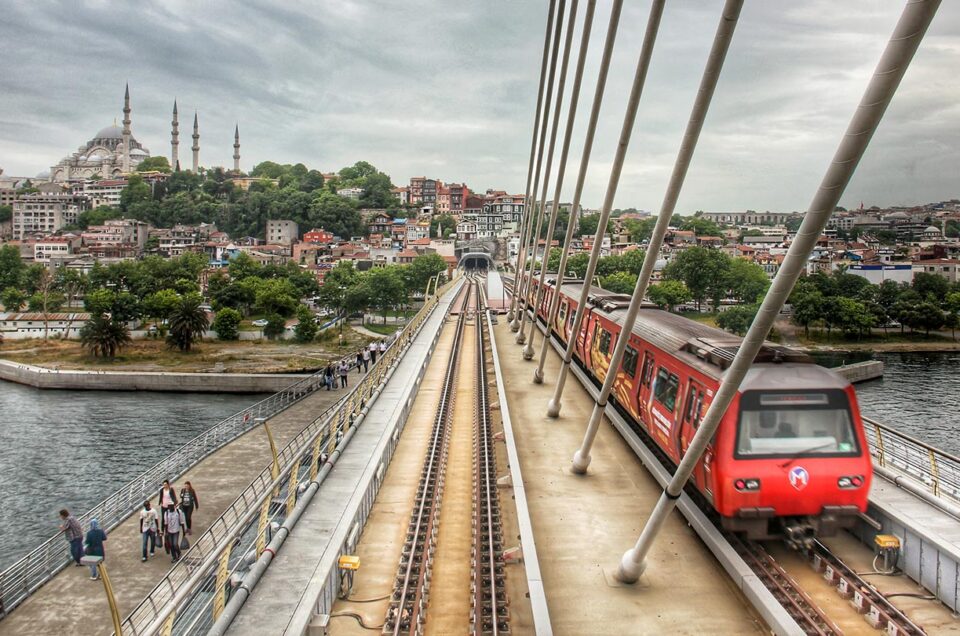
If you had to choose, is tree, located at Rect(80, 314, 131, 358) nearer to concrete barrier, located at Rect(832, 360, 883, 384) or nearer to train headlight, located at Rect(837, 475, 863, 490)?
concrete barrier, located at Rect(832, 360, 883, 384)

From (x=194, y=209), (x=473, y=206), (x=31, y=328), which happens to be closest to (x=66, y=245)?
(x=194, y=209)

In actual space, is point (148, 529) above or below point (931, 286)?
below

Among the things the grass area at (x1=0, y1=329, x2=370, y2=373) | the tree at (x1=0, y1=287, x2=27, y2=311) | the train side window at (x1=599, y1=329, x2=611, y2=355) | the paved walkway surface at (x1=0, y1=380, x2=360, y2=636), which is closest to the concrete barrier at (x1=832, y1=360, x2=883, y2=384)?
the train side window at (x1=599, y1=329, x2=611, y2=355)

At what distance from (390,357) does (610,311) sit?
7.40m

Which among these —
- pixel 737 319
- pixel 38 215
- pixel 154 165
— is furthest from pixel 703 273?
pixel 154 165

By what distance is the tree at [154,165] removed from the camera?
151 m

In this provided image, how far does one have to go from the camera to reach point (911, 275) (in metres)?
60.0

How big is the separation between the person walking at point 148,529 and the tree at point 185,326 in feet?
118

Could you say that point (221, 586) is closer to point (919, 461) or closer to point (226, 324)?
point (919, 461)

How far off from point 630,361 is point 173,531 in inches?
310

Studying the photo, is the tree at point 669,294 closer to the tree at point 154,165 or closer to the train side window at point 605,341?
the train side window at point 605,341

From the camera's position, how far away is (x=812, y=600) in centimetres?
640

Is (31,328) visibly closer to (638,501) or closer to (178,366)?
(178,366)

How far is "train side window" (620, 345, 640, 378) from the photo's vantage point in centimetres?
1120
